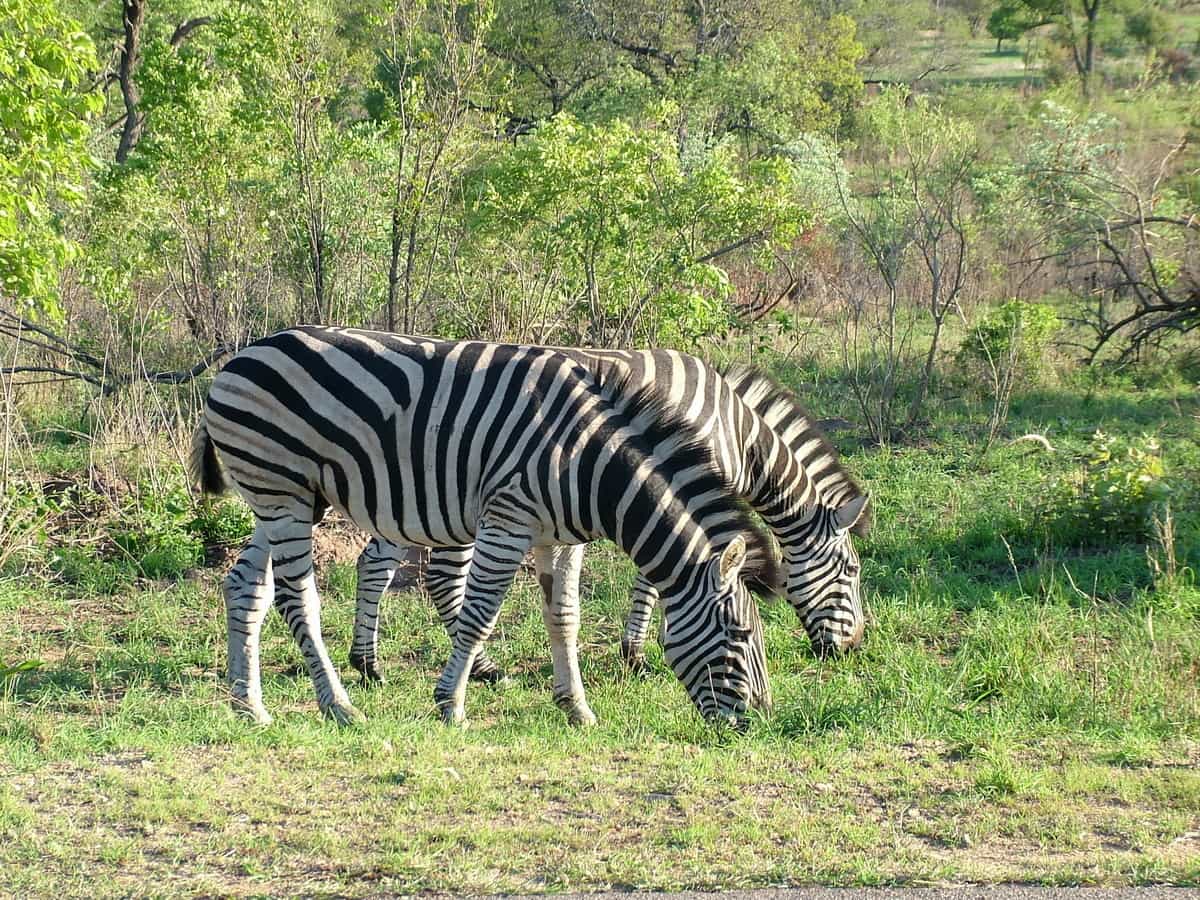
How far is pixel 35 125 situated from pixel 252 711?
14.2 feet

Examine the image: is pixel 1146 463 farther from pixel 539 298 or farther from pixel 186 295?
pixel 186 295

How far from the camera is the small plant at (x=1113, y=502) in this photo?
28.8 ft

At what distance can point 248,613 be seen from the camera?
6.88 metres

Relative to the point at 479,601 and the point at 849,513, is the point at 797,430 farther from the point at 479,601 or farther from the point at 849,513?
the point at 479,601

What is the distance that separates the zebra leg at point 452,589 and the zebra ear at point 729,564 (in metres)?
1.87

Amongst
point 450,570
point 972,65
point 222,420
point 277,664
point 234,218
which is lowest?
point 277,664

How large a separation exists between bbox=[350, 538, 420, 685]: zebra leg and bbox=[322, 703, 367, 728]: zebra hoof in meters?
0.74

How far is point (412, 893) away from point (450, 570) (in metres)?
3.41

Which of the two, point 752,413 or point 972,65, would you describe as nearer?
point 752,413

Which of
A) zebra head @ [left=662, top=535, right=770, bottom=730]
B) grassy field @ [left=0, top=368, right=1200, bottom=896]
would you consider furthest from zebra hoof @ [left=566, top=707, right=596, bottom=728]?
zebra head @ [left=662, top=535, right=770, bottom=730]

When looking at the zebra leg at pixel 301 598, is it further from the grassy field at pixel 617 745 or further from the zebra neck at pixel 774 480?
the zebra neck at pixel 774 480

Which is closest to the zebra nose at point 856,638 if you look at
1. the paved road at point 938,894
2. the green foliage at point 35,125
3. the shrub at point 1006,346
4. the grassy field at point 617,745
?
the grassy field at point 617,745

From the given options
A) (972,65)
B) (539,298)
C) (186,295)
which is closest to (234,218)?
(186,295)

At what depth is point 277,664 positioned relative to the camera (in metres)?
7.58
